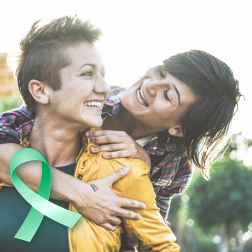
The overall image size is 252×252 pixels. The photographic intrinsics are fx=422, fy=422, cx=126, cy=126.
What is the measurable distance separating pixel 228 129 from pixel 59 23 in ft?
5.47

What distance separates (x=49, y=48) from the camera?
2990 mm

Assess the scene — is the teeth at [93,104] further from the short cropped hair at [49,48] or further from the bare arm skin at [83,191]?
the bare arm skin at [83,191]

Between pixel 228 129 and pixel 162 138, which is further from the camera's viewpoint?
pixel 162 138

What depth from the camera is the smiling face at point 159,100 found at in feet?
11.1

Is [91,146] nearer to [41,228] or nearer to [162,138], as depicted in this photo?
[41,228]

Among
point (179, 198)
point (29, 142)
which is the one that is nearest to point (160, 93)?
point (29, 142)

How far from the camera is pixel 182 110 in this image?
347 cm

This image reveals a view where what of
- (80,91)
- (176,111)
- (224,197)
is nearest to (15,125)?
(80,91)

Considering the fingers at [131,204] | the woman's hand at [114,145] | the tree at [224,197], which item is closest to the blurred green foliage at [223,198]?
the tree at [224,197]

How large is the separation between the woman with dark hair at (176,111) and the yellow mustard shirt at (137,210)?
100 mm

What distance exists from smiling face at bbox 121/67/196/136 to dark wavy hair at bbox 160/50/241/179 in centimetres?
6

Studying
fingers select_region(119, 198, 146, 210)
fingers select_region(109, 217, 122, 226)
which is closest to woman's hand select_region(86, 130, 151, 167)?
fingers select_region(119, 198, 146, 210)

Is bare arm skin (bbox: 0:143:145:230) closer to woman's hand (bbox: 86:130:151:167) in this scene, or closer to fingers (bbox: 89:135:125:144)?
woman's hand (bbox: 86:130:151:167)

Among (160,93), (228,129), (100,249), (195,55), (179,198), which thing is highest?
(195,55)
